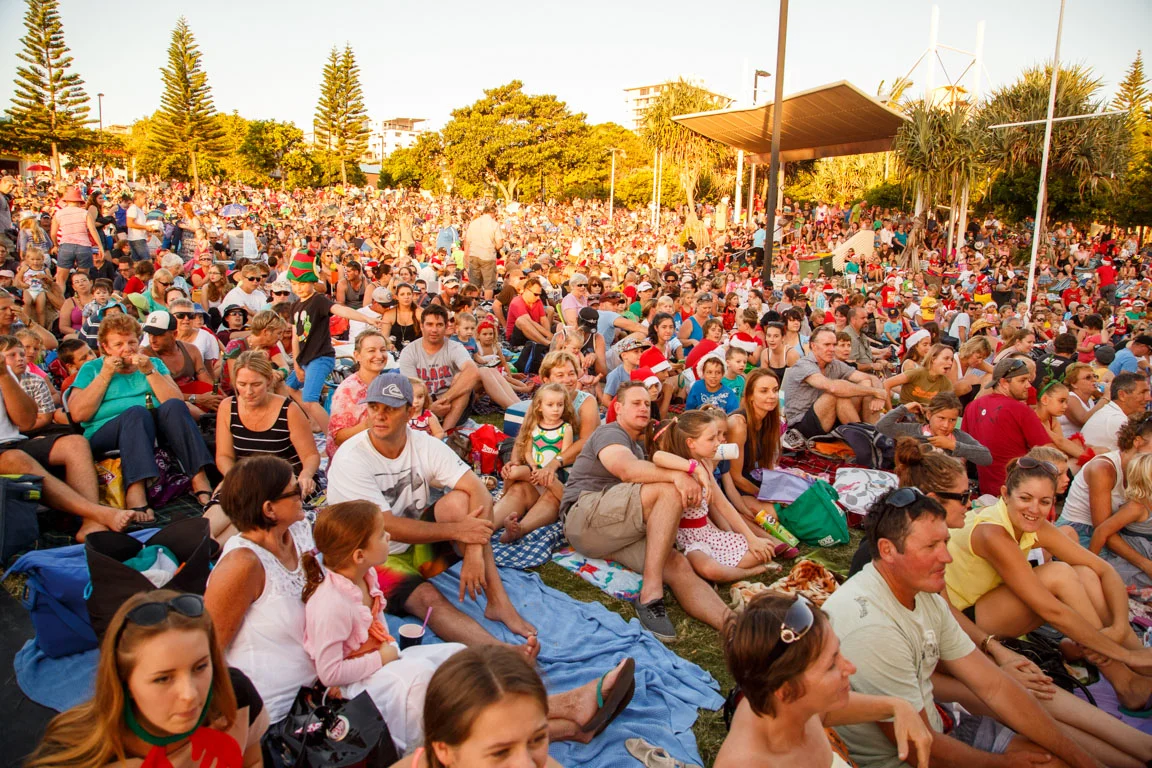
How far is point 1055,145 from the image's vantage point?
2375cm

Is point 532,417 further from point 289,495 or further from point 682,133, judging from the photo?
point 682,133

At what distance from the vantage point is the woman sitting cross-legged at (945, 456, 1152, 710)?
3.30 meters

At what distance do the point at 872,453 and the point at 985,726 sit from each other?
3.52 meters

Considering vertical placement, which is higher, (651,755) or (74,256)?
(74,256)

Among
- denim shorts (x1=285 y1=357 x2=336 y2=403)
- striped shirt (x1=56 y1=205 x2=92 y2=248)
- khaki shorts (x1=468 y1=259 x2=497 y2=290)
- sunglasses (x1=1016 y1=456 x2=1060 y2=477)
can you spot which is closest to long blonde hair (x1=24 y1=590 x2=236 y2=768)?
sunglasses (x1=1016 y1=456 x2=1060 y2=477)

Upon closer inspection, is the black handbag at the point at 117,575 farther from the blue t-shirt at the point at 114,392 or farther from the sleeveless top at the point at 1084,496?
the sleeveless top at the point at 1084,496

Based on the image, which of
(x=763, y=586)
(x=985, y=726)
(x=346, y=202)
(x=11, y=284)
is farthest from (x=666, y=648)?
(x=346, y=202)

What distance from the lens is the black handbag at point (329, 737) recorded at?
7.86 ft

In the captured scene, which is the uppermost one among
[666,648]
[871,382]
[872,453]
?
[871,382]

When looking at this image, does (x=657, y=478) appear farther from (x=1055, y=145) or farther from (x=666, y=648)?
(x=1055, y=145)

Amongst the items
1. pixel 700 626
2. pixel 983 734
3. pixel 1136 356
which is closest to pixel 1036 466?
pixel 983 734

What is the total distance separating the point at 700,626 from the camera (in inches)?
159

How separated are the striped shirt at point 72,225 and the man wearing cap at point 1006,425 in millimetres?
11476

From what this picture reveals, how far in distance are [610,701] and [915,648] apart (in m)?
1.19
